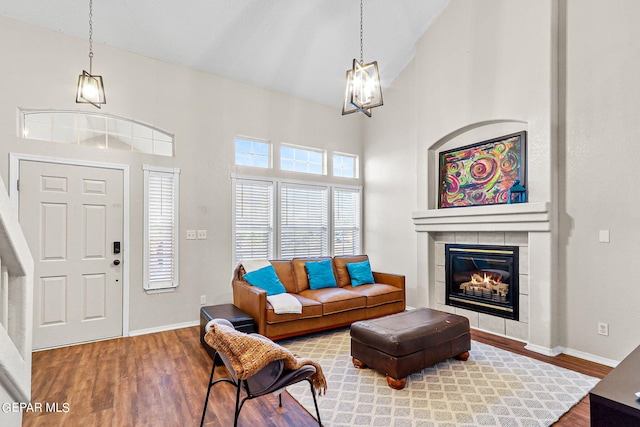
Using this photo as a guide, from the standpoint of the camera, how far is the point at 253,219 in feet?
16.9

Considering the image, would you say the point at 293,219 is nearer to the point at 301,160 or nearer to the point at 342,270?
the point at 301,160

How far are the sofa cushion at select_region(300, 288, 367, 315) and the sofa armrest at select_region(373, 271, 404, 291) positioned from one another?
72 centimetres

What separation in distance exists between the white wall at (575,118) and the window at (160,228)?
3.96 metres

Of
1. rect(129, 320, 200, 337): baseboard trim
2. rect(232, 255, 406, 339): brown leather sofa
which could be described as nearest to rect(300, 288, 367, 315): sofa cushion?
rect(232, 255, 406, 339): brown leather sofa

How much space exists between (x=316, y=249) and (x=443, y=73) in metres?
3.36

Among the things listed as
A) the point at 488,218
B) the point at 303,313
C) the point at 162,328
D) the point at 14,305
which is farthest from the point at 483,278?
the point at 14,305

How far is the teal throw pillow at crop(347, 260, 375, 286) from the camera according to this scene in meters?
4.93

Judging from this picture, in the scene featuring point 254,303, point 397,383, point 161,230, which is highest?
point 161,230

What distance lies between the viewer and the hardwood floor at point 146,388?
2385 mm

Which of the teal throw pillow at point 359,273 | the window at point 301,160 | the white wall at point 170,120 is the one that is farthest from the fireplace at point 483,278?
the white wall at point 170,120

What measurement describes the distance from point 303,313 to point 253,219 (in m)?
1.87

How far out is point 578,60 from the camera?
3510mm

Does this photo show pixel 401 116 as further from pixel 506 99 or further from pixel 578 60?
pixel 578 60

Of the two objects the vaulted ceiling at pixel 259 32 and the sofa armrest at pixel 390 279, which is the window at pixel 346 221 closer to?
the sofa armrest at pixel 390 279
